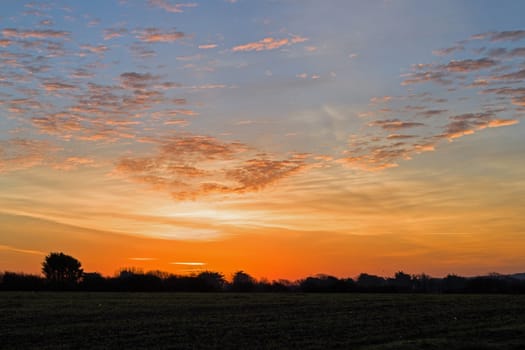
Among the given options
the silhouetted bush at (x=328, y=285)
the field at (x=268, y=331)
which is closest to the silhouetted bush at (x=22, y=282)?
the silhouetted bush at (x=328, y=285)

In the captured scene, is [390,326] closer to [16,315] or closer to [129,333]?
[129,333]

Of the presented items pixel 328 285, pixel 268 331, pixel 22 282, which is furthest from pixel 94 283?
pixel 268 331

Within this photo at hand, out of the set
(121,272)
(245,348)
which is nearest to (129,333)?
(245,348)

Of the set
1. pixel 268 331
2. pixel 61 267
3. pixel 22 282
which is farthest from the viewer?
pixel 61 267

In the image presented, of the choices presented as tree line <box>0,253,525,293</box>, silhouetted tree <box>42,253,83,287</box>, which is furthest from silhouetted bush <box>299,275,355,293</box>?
silhouetted tree <box>42,253,83,287</box>

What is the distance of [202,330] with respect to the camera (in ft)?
95.7

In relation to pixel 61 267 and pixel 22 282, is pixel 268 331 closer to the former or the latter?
pixel 22 282

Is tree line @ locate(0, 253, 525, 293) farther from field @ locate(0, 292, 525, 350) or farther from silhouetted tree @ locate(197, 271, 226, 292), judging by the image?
field @ locate(0, 292, 525, 350)

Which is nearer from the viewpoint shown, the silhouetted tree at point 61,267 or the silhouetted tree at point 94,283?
the silhouetted tree at point 94,283

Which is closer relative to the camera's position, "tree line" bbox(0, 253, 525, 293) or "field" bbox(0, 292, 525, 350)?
"field" bbox(0, 292, 525, 350)

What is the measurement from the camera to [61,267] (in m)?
134

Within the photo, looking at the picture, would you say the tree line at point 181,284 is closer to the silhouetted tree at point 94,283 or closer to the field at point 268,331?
the silhouetted tree at point 94,283

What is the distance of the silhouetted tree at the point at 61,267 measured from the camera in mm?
131750

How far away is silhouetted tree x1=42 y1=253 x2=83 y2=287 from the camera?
5187 inches
